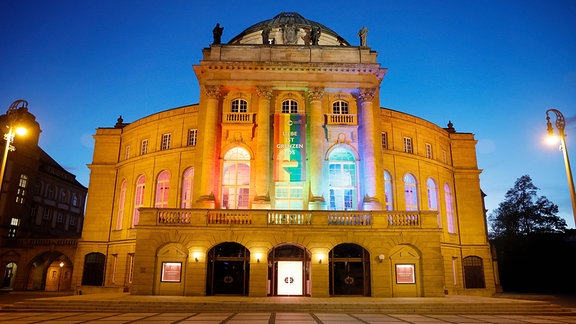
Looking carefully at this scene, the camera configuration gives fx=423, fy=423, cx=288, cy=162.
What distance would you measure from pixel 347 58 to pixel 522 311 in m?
21.9

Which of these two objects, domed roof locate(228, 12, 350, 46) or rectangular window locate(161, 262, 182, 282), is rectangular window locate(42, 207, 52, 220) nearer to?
domed roof locate(228, 12, 350, 46)

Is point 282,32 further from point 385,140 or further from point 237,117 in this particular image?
point 385,140

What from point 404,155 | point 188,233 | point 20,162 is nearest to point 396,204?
point 404,155

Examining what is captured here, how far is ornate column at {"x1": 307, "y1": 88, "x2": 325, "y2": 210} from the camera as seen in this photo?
30.9 m

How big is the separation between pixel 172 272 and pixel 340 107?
18.2 metres

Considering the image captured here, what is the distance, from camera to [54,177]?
6031 cm

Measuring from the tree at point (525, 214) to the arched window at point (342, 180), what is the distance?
3451 centimetres

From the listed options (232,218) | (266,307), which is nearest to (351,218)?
(232,218)

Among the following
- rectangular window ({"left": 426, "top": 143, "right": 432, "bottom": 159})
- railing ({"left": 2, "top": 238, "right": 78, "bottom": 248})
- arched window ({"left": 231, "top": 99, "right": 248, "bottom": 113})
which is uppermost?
arched window ({"left": 231, "top": 99, "right": 248, "bottom": 113})

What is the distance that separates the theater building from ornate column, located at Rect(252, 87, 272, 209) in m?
0.11

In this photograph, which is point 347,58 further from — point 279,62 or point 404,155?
point 404,155

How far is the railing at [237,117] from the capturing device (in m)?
33.5

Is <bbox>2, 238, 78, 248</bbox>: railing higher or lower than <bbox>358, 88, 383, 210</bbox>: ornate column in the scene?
lower

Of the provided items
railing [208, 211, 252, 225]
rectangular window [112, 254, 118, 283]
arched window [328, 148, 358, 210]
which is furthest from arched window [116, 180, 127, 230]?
arched window [328, 148, 358, 210]
